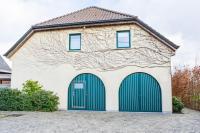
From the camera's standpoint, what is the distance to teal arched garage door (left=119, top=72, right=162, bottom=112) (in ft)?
54.5

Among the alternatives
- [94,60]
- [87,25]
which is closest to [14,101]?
[94,60]

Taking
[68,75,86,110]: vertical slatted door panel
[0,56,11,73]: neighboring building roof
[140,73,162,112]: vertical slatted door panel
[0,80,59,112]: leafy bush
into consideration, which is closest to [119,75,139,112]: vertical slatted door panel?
[140,73,162,112]: vertical slatted door panel

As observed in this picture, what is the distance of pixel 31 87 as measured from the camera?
1856cm

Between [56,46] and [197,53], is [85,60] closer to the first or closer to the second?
[56,46]

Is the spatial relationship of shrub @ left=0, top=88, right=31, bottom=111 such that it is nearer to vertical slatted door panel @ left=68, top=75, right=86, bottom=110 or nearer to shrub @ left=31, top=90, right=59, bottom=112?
shrub @ left=31, top=90, right=59, bottom=112

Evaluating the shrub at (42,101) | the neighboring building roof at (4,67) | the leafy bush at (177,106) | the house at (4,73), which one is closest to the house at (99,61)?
the leafy bush at (177,106)

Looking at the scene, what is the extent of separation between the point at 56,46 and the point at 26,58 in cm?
266

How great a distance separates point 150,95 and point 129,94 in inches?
52.7

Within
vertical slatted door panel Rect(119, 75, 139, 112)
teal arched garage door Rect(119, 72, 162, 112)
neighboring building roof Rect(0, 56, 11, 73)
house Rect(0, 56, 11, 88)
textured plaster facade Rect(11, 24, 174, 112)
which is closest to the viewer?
teal arched garage door Rect(119, 72, 162, 112)

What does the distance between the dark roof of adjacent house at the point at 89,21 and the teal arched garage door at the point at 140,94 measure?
265cm

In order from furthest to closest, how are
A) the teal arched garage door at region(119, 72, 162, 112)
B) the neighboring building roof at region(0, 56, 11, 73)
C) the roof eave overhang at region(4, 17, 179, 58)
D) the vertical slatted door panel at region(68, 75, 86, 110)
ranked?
the neighboring building roof at region(0, 56, 11, 73) → the vertical slatted door panel at region(68, 75, 86, 110) → the teal arched garage door at region(119, 72, 162, 112) → the roof eave overhang at region(4, 17, 179, 58)

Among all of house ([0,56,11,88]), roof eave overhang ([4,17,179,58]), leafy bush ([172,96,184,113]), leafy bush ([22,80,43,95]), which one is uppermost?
roof eave overhang ([4,17,179,58])

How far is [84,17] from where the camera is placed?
19172 millimetres

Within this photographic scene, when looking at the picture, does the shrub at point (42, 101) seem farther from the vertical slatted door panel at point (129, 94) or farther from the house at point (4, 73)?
the house at point (4, 73)
